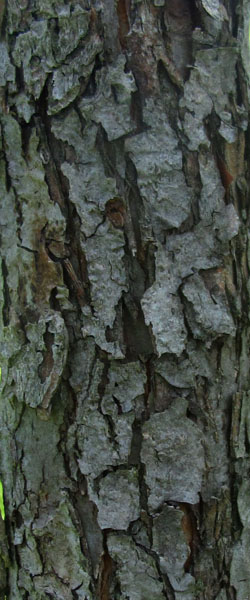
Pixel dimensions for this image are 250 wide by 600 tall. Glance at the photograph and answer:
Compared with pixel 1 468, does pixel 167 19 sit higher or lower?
higher

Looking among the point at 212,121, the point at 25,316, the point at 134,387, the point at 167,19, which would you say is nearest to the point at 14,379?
the point at 25,316

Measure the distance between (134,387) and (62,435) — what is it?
0.52ft

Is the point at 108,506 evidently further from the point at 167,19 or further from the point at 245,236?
the point at 167,19

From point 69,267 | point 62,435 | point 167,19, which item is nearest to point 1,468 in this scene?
point 62,435

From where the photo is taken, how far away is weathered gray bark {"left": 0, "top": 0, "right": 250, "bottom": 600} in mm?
1060

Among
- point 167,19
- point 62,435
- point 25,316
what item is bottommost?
point 62,435

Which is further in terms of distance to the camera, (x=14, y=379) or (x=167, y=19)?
(x=14, y=379)

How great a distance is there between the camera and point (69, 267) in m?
1.09

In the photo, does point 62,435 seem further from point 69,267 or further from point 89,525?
point 69,267

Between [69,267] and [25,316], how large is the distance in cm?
13

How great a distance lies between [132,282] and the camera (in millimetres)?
1081

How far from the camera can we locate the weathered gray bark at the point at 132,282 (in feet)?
3.48

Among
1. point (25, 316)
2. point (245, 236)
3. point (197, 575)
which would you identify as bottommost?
point (197, 575)

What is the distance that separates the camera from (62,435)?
1.14 metres
